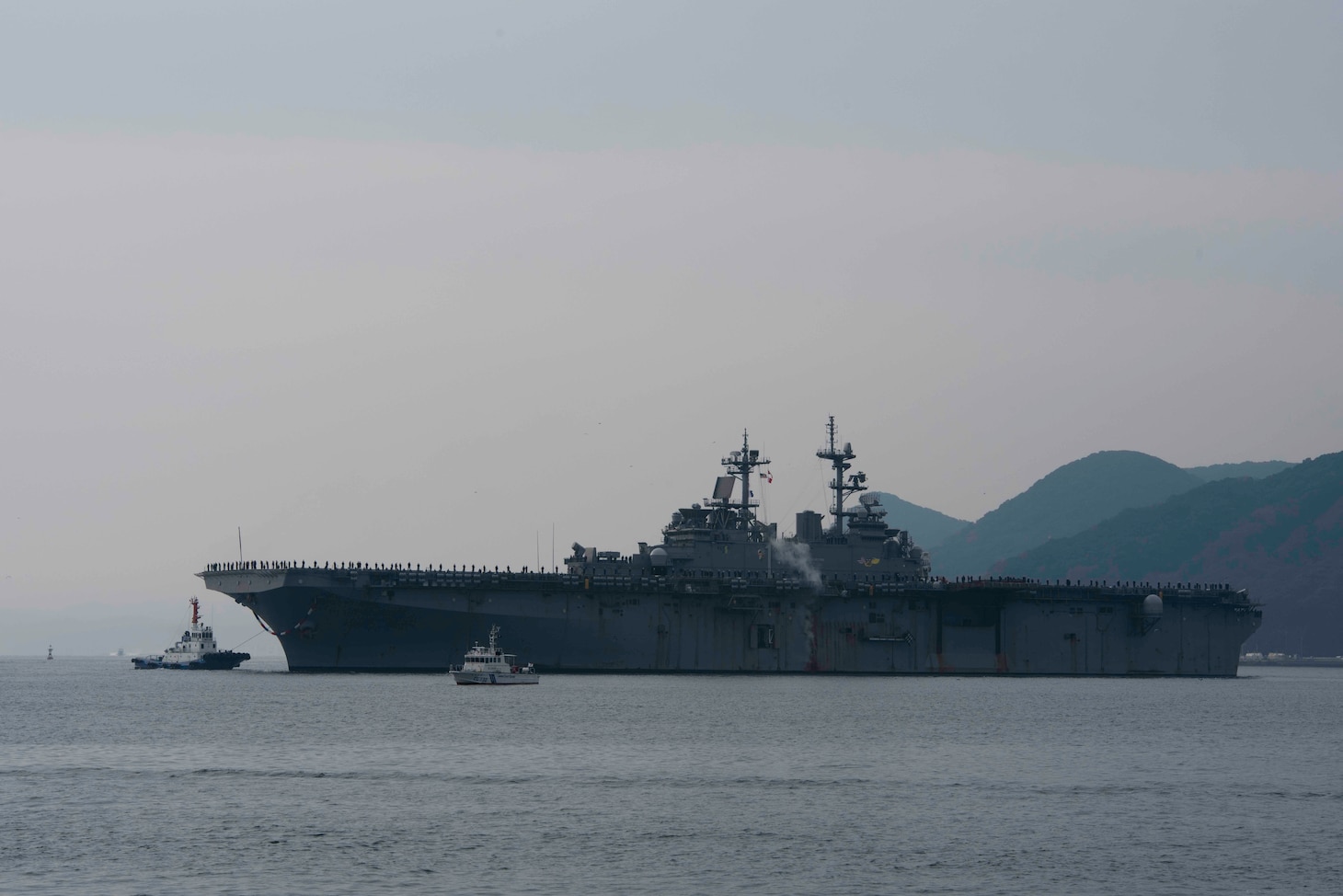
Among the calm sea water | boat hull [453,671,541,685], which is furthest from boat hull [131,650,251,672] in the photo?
the calm sea water

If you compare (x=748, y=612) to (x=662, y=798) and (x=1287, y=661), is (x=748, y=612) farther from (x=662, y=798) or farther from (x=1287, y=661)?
(x=1287, y=661)

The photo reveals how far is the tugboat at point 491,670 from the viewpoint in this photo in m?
61.7

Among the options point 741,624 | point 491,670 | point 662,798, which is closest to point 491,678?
point 491,670

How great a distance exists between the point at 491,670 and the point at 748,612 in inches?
504

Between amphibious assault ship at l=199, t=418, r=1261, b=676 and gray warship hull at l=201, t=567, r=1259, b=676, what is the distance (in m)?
0.08

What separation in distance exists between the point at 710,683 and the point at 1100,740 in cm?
2384

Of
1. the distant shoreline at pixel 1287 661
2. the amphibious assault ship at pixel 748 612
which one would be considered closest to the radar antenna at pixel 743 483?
the amphibious assault ship at pixel 748 612

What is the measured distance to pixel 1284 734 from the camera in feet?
161

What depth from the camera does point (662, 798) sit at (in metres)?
32.5

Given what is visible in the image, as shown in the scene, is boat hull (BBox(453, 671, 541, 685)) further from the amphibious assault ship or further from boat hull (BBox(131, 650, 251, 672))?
boat hull (BBox(131, 650, 251, 672))

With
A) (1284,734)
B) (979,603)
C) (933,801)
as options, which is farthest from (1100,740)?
(979,603)

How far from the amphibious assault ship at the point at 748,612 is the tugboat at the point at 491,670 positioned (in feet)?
4.94

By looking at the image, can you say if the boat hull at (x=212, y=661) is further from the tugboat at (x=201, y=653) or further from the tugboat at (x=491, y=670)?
the tugboat at (x=491, y=670)

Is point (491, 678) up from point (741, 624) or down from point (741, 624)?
down
